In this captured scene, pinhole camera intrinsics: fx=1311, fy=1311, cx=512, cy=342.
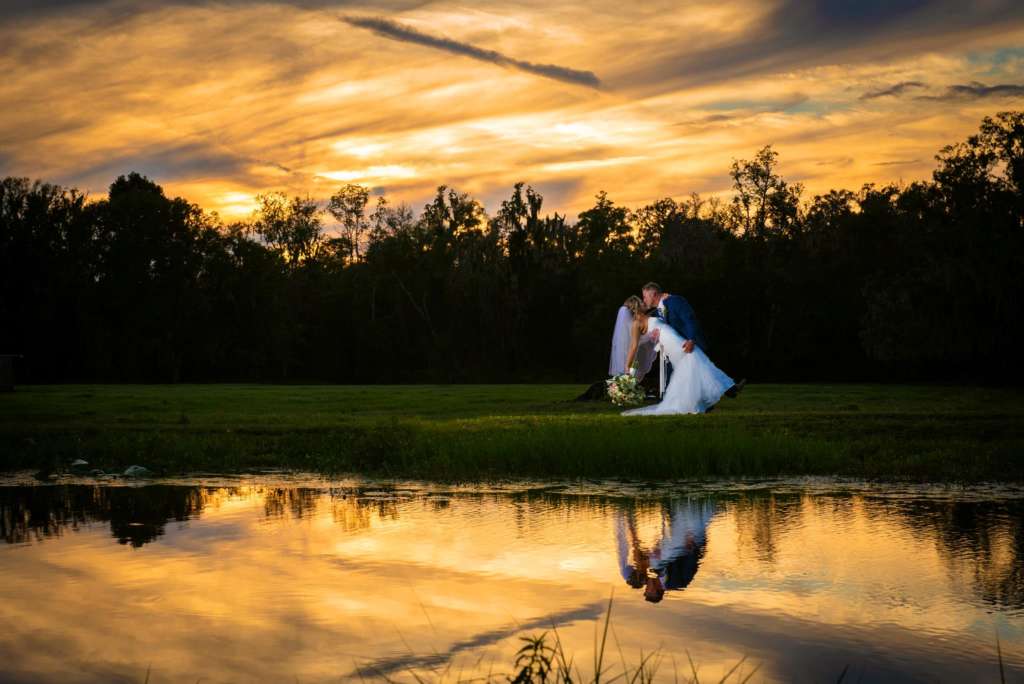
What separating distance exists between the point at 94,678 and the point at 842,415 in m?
22.0

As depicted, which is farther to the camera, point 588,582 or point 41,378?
point 41,378

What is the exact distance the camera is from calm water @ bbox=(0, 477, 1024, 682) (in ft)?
25.5

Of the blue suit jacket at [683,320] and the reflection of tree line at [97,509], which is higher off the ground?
the blue suit jacket at [683,320]

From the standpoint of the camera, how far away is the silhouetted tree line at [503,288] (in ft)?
233

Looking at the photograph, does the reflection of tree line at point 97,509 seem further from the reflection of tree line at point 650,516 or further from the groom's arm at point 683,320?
the groom's arm at point 683,320

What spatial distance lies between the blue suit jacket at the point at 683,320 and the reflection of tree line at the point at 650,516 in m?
12.9

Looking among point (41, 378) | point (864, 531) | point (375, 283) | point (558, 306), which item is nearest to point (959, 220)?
point (558, 306)

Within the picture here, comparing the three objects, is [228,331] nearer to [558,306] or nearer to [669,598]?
[558,306]

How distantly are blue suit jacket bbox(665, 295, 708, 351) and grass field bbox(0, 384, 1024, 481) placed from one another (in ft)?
5.80

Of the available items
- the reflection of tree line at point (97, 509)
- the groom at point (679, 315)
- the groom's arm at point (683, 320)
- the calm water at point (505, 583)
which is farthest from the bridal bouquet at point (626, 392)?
the reflection of tree line at point (97, 509)

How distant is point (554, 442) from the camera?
1952 centimetres

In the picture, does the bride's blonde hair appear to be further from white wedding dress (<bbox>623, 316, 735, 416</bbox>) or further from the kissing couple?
white wedding dress (<bbox>623, 316, 735, 416</bbox>)

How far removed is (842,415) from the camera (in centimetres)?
2738

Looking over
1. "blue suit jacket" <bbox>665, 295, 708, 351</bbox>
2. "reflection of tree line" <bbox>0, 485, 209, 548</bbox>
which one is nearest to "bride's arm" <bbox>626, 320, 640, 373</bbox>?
"blue suit jacket" <bbox>665, 295, 708, 351</bbox>
